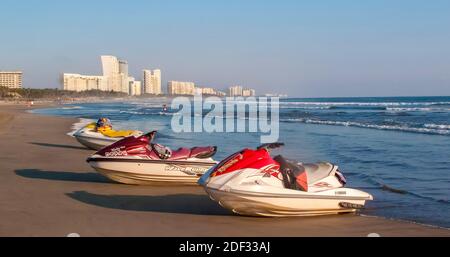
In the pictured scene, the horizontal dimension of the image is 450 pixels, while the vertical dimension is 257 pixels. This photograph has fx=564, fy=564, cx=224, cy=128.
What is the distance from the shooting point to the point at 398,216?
27.9 ft

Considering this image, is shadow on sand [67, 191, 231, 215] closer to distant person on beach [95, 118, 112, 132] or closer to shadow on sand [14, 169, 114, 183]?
shadow on sand [14, 169, 114, 183]

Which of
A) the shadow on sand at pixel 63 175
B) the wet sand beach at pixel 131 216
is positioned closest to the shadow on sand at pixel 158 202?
the wet sand beach at pixel 131 216

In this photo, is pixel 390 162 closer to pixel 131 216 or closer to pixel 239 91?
pixel 131 216

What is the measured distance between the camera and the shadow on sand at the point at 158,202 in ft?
28.5

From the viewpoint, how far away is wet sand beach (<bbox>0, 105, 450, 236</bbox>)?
720cm

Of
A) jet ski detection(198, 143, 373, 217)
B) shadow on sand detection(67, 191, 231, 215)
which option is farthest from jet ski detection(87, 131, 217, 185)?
jet ski detection(198, 143, 373, 217)

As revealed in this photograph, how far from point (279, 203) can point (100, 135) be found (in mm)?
10760

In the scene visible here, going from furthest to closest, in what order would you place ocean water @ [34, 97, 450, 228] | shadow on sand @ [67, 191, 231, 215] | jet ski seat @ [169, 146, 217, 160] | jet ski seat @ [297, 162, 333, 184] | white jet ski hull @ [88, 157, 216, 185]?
jet ski seat @ [169, 146, 217, 160] → white jet ski hull @ [88, 157, 216, 185] → ocean water @ [34, 97, 450, 228] → shadow on sand @ [67, 191, 231, 215] → jet ski seat @ [297, 162, 333, 184]

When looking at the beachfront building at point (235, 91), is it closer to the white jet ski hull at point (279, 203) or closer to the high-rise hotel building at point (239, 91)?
the high-rise hotel building at point (239, 91)

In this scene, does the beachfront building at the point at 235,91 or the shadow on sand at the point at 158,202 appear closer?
the shadow on sand at the point at 158,202

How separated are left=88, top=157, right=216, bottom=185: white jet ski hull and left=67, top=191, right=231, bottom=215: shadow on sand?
0.77 meters

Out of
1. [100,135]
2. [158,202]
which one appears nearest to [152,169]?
[158,202]

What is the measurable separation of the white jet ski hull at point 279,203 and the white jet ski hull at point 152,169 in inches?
116
